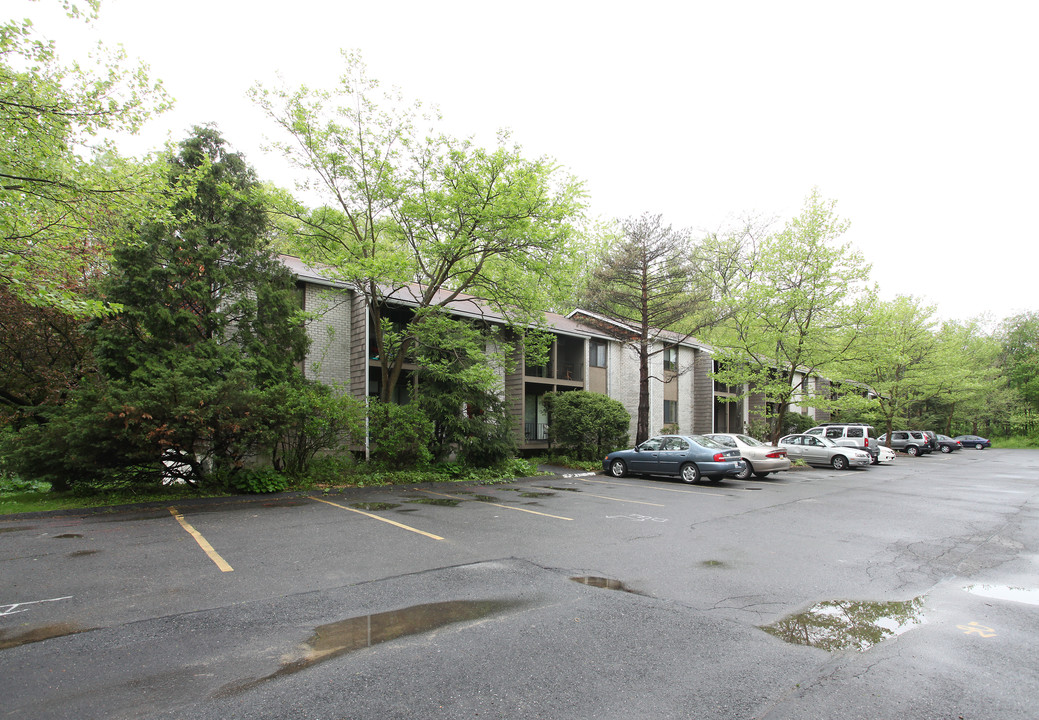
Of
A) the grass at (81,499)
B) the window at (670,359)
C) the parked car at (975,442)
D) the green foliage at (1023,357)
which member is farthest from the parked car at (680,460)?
the green foliage at (1023,357)

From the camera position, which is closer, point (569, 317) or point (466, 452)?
point (466, 452)

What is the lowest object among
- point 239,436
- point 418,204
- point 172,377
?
point 239,436

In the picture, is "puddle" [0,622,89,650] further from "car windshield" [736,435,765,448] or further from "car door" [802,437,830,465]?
"car door" [802,437,830,465]

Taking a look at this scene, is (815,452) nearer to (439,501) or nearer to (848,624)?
(439,501)

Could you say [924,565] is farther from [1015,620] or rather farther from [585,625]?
[585,625]

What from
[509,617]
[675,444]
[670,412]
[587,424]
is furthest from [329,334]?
[670,412]

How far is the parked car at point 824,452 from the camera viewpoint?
23047mm

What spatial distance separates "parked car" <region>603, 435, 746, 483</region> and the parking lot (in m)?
5.89

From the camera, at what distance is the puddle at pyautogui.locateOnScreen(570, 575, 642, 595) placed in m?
5.70

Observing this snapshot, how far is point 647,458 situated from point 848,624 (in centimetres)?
1247

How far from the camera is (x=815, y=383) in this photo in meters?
43.9

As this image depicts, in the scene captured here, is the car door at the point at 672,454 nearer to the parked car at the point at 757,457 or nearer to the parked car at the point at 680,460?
the parked car at the point at 680,460

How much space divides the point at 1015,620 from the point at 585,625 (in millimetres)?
3945

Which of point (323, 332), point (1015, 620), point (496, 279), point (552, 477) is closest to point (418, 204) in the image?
point (496, 279)
